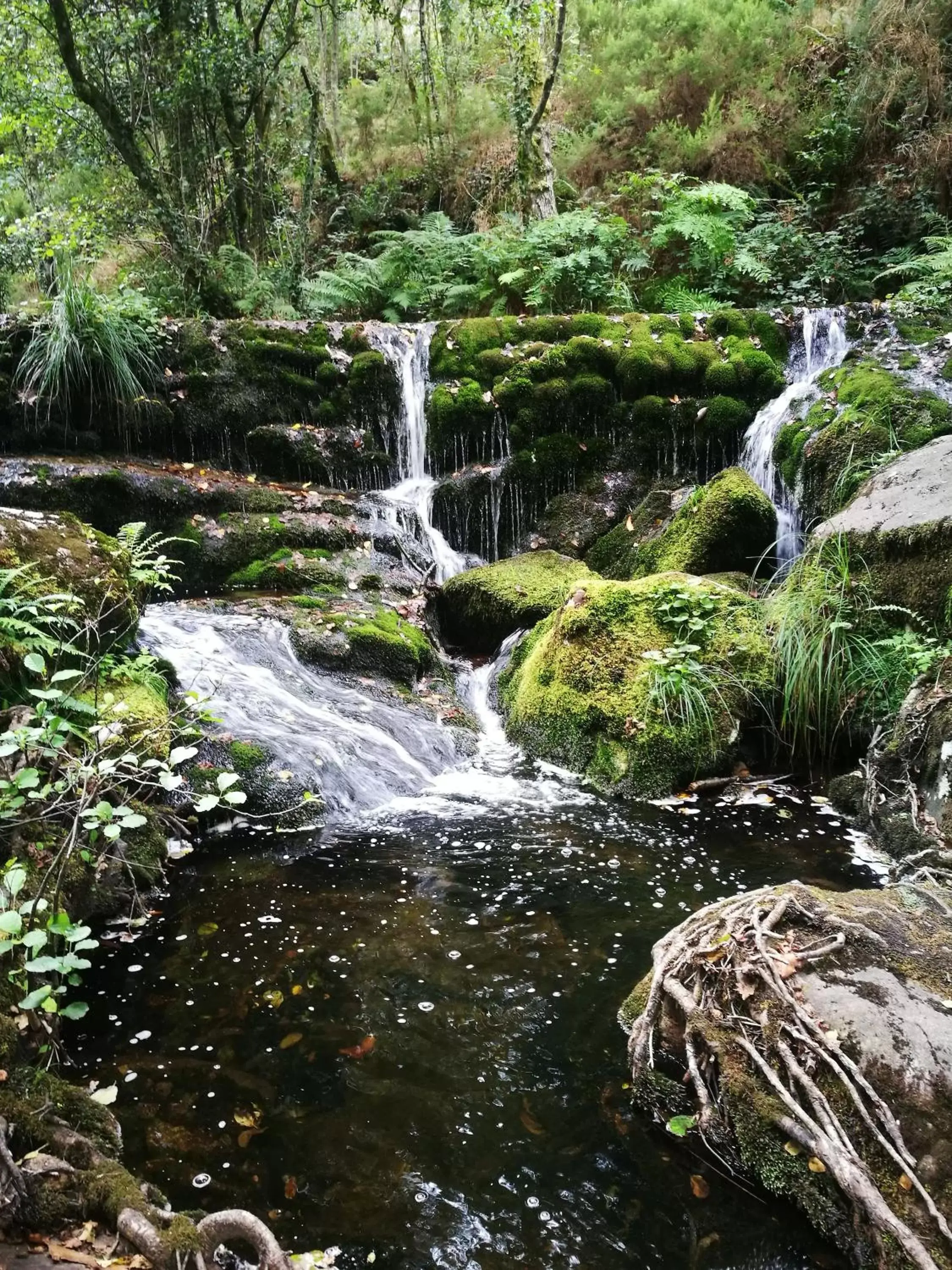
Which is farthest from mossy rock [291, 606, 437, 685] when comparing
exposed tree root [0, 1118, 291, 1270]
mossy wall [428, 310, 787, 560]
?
exposed tree root [0, 1118, 291, 1270]

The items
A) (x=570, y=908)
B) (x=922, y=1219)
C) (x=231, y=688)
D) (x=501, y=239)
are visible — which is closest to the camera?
(x=922, y=1219)

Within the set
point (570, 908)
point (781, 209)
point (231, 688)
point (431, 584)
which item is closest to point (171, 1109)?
point (570, 908)

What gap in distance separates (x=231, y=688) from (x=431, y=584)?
2.79 meters

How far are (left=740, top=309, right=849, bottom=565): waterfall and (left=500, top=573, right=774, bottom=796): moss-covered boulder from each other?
176 centimetres

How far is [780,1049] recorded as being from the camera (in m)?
2.40

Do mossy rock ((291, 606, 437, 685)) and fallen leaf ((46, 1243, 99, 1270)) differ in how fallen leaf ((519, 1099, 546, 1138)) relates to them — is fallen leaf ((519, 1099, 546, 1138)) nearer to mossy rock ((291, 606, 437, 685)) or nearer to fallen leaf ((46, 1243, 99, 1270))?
fallen leaf ((46, 1243, 99, 1270))

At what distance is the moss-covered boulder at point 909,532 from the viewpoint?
5215mm

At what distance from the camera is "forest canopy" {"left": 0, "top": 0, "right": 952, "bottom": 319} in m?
10.3

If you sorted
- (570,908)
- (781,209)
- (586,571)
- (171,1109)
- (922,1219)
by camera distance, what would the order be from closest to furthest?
(922,1219), (171,1109), (570,908), (586,571), (781,209)

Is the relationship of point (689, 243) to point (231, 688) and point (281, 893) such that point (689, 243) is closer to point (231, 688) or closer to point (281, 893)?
point (231, 688)

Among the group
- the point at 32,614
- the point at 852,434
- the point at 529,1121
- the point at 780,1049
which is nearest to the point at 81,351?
the point at 32,614

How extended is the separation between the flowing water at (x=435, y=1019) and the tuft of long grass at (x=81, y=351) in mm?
4882

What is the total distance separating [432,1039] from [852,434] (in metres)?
6.58

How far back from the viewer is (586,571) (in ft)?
26.4
